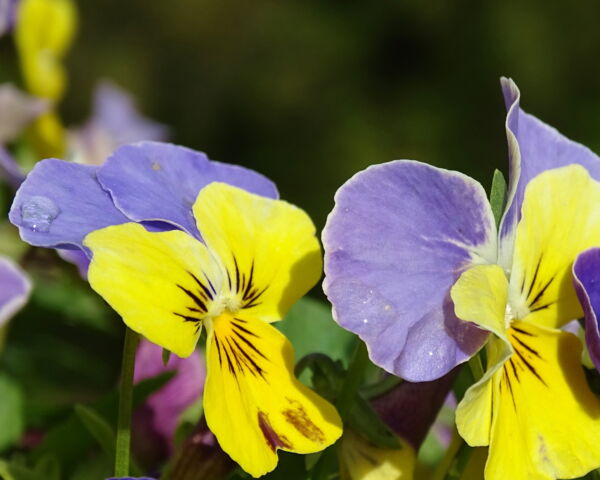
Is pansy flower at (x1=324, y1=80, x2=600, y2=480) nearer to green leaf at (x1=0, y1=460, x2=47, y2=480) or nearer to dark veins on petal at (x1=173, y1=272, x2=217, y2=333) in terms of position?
dark veins on petal at (x1=173, y1=272, x2=217, y2=333)

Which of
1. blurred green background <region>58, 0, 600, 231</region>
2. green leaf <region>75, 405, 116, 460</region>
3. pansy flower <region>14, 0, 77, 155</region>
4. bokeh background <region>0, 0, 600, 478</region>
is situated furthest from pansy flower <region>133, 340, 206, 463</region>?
→ blurred green background <region>58, 0, 600, 231</region>

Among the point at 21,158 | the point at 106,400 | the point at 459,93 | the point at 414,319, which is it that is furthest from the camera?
the point at 459,93

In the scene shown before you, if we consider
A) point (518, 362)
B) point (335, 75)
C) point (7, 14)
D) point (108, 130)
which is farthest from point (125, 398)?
point (335, 75)

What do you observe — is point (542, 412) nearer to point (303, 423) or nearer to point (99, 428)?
point (303, 423)

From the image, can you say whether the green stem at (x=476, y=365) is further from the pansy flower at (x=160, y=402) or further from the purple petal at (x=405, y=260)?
the pansy flower at (x=160, y=402)

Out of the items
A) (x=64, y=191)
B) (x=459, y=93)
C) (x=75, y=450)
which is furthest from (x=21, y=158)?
(x=459, y=93)

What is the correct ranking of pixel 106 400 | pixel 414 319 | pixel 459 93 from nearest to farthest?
pixel 414 319, pixel 106 400, pixel 459 93

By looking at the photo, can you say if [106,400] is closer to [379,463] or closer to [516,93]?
[379,463]
